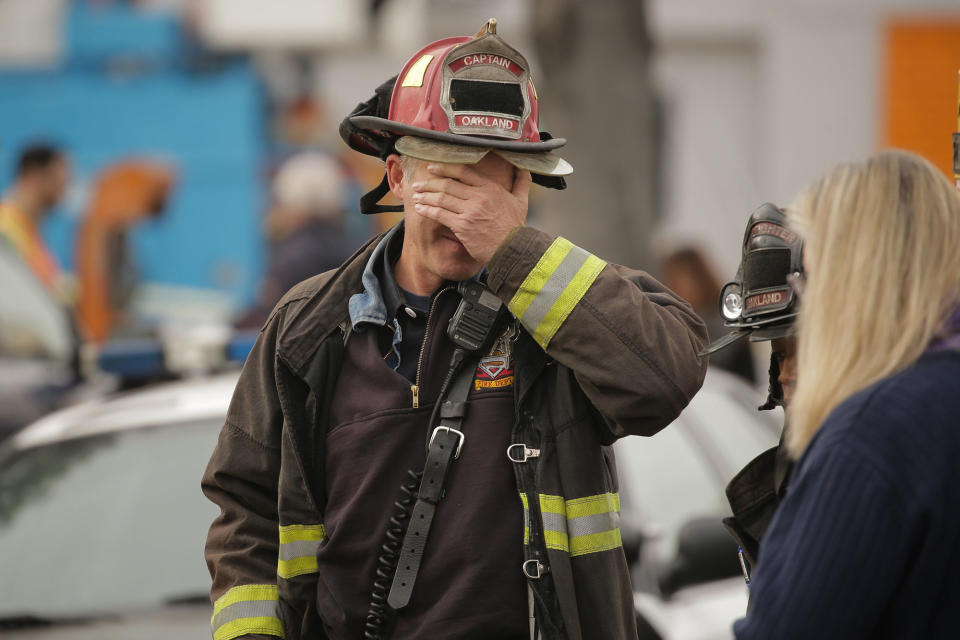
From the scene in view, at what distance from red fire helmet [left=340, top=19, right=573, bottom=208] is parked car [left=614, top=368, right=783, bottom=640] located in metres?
1.80

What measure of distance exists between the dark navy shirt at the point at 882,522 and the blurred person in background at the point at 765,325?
46 cm

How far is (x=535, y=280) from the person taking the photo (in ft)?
7.60

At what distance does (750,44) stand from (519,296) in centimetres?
1363

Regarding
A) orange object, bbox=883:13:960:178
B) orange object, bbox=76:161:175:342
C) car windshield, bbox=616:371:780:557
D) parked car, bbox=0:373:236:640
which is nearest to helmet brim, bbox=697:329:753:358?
car windshield, bbox=616:371:780:557

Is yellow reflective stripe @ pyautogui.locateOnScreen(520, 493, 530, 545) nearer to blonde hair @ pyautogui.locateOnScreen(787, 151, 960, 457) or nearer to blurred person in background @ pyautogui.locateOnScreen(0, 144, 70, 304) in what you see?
blonde hair @ pyautogui.locateOnScreen(787, 151, 960, 457)

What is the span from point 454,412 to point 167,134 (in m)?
12.8

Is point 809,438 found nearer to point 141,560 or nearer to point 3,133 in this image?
point 141,560

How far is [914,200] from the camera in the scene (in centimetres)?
183

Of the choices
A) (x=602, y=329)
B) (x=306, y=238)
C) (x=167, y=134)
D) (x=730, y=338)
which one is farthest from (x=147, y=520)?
(x=167, y=134)

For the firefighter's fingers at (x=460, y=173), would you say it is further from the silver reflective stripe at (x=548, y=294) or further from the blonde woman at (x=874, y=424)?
the blonde woman at (x=874, y=424)

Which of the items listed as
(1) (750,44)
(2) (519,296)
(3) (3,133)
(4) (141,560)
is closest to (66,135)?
(3) (3,133)

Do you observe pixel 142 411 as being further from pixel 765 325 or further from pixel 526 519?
pixel 765 325

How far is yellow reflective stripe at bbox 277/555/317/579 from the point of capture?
8.20 ft

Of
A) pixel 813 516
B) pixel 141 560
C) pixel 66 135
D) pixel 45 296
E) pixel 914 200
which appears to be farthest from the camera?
pixel 66 135
